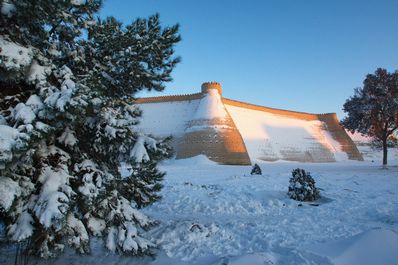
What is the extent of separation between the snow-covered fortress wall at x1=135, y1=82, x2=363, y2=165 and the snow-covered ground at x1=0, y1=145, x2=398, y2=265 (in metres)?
27.8

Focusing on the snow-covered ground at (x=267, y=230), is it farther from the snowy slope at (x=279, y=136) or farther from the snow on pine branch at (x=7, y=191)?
the snowy slope at (x=279, y=136)

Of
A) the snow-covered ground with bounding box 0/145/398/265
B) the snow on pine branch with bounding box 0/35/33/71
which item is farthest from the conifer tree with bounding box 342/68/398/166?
the snow on pine branch with bounding box 0/35/33/71

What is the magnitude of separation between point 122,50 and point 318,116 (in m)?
61.0

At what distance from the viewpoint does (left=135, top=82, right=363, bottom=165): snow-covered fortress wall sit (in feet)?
126

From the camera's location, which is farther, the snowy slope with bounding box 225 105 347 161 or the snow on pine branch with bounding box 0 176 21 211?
the snowy slope with bounding box 225 105 347 161

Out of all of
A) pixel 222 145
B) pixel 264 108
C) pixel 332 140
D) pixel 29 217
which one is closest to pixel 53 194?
pixel 29 217

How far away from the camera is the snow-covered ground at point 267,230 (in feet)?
14.1

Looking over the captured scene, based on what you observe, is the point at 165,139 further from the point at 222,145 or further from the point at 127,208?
the point at 222,145

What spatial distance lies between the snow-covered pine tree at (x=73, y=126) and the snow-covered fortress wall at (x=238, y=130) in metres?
31.9

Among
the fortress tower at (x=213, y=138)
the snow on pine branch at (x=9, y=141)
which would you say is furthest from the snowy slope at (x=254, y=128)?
the snow on pine branch at (x=9, y=141)

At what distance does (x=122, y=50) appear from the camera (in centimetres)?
506

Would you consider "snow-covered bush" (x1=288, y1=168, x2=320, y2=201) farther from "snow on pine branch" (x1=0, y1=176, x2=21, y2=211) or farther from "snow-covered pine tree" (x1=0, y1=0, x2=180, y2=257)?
"snow on pine branch" (x1=0, y1=176, x2=21, y2=211)

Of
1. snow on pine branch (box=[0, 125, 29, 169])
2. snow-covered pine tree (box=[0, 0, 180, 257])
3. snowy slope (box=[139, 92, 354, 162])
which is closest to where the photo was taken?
snow on pine branch (box=[0, 125, 29, 169])

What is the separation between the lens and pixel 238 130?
138 ft
